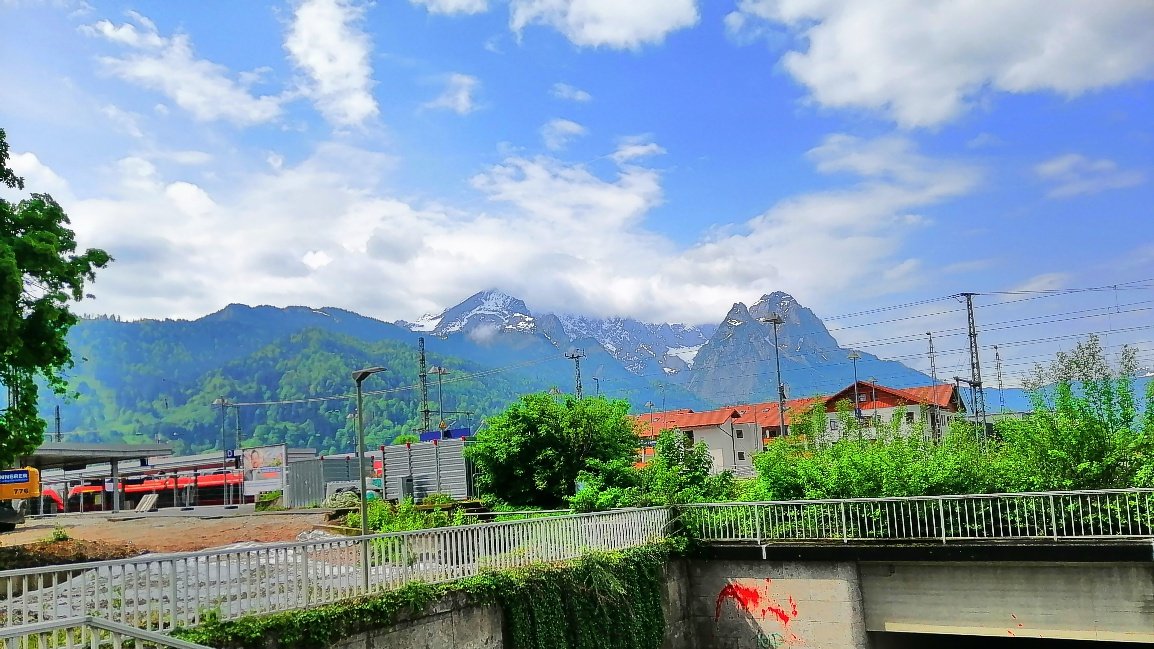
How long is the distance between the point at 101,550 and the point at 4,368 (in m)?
5.19

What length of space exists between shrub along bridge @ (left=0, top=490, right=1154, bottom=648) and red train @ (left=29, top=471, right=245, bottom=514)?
5227 cm

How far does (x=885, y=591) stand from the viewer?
1975 cm

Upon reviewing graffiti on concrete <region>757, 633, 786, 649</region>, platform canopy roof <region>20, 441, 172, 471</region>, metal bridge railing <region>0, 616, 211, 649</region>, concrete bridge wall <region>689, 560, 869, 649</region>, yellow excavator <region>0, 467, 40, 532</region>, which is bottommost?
graffiti on concrete <region>757, 633, 786, 649</region>

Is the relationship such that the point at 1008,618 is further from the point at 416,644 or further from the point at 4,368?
the point at 4,368

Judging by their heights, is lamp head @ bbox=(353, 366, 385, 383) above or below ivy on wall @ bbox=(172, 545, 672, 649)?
above

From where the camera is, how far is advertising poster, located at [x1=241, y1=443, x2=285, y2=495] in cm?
6669

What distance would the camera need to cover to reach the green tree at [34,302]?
17.3 metres

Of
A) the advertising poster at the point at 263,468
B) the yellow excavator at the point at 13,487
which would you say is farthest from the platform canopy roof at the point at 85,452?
the advertising poster at the point at 263,468

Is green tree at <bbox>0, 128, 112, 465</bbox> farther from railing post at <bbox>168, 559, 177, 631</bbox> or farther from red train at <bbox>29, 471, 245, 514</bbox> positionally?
red train at <bbox>29, 471, 245, 514</bbox>

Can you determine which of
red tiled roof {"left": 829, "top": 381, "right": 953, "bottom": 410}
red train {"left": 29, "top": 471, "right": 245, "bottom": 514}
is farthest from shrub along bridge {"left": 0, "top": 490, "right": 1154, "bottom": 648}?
red tiled roof {"left": 829, "top": 381, "right": 953, "bottom": 410}

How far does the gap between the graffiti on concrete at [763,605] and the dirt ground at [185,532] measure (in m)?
11.8

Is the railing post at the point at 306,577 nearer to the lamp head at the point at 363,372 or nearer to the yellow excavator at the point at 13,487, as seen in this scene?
the lamp head at the point at 363,372

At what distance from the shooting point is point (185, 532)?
1112 inches

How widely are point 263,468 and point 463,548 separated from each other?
58.8 m
